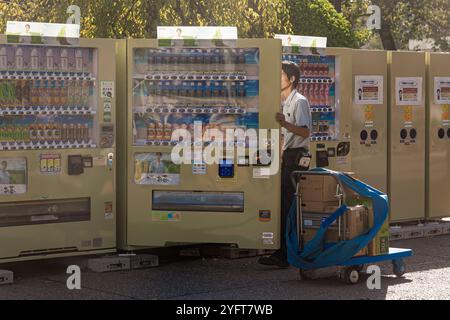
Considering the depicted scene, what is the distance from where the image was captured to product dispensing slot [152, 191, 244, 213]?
955cm

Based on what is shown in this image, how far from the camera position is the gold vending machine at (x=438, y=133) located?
499 inches

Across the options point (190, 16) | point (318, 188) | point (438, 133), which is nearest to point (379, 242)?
point (318, 188)

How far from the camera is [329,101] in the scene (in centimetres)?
1127

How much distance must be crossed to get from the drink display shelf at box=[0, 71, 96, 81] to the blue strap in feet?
8.78

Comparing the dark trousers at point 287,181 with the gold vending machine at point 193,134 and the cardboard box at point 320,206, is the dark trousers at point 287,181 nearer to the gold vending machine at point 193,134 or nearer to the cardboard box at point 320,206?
Answer: the gold vending machine at point 193,134

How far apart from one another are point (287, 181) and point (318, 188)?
2.03ft

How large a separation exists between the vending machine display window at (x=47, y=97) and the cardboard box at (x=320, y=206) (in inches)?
91.8

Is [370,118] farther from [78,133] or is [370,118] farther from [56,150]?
[56,150]

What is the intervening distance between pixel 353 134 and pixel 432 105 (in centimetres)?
153

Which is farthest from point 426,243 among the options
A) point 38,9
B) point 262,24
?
Answer: point 38,9

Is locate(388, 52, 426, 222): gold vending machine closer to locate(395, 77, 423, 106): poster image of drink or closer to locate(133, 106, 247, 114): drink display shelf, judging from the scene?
locate(395, 77, 423, 106): poster image of drink

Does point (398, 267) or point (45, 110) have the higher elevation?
point (45, 110)

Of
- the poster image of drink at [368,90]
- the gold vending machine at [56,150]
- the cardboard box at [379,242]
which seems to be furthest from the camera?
the poster image of drink at [368,90]

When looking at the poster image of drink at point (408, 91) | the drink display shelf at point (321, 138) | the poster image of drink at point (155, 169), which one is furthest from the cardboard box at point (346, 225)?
the poster image of drink at point (408, 91)
